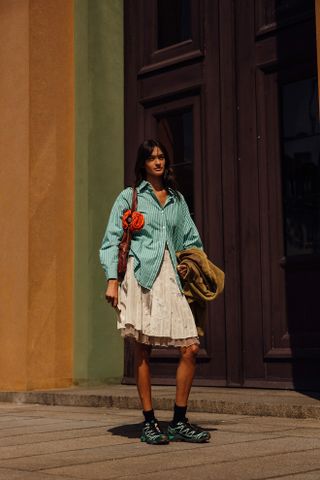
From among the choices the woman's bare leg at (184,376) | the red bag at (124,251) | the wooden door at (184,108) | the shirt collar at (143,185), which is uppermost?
the wooden door at (184,108)

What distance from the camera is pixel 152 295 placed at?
544cm

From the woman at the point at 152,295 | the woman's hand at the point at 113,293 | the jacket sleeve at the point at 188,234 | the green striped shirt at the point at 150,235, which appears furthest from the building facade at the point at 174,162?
the woman's hand at the point at 113,293

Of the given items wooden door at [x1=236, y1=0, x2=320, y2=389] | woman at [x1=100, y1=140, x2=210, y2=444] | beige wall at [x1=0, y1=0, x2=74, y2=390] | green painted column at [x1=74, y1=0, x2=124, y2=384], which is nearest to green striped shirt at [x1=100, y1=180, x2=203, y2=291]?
woman at [x1=100, y1=140, x2=210, y2=444]

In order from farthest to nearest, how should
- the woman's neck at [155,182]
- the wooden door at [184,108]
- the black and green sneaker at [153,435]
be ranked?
the wooden door at [184,108]
the woman's neck at [155,182]
the black and green sneaker at [153,435]

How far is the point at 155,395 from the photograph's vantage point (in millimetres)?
7348

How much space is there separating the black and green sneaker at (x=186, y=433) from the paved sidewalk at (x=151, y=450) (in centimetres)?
5

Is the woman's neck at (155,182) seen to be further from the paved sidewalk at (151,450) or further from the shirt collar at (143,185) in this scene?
the paved sidewalk at (151,450)

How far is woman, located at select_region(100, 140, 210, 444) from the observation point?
5.38 meters

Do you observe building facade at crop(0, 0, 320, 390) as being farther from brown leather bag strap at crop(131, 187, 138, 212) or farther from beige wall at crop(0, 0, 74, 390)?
brown leather bag strap at crop(131, 187, 138, 212)

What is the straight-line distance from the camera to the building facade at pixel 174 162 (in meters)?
7.73

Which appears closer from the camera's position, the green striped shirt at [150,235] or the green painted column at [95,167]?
the green striped shirt at [150,235]

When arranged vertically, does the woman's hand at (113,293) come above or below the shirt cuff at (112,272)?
below

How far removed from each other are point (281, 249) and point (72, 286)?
7.41 ft

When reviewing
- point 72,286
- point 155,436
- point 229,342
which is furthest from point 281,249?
point 155,436
